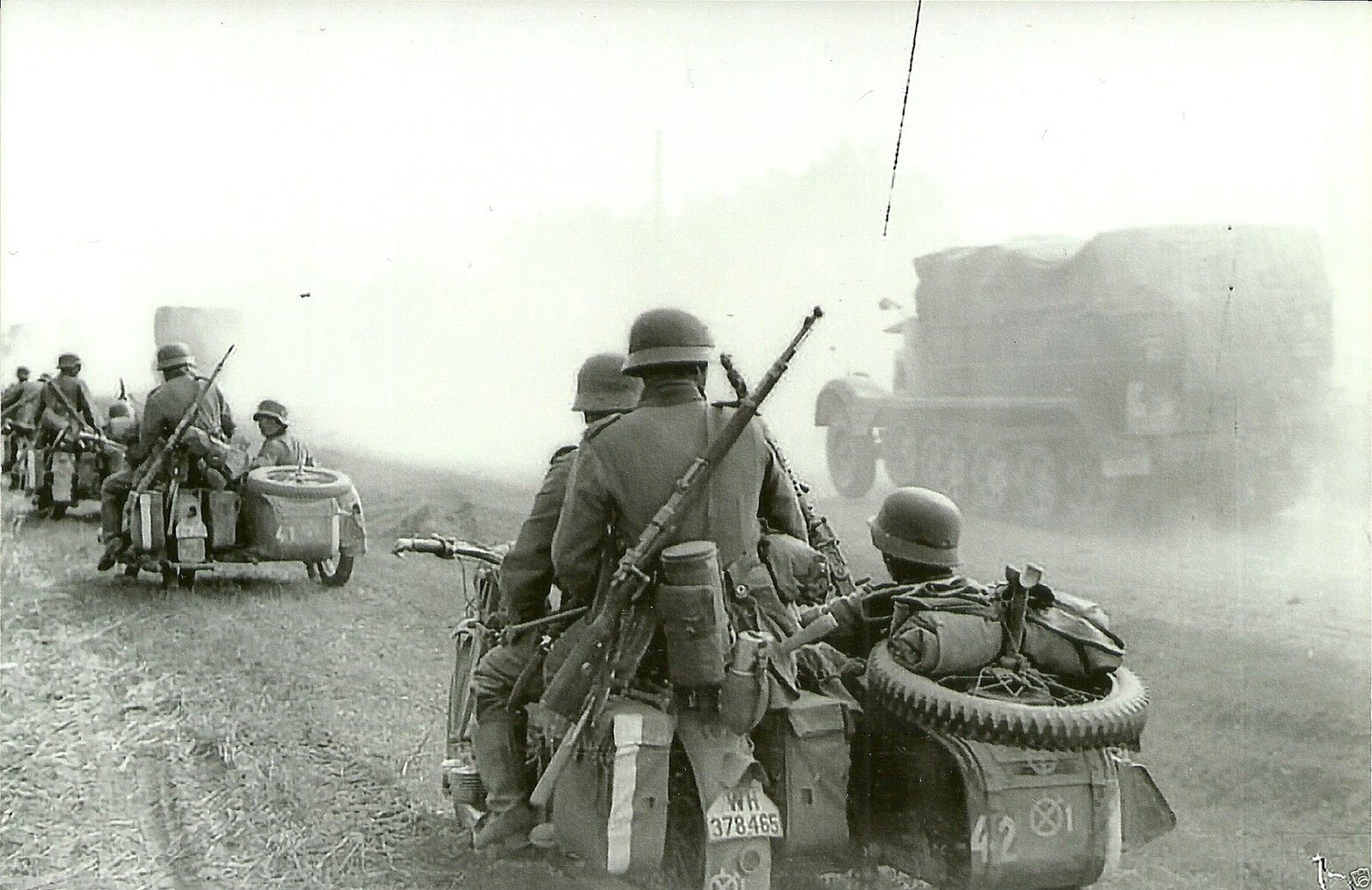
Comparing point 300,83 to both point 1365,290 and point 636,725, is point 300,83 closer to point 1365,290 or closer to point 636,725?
point 636,725

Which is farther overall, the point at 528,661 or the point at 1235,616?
the point at 1235,616

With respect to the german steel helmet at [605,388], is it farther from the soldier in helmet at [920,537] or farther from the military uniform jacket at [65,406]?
the military uniform jacket at [65,406]

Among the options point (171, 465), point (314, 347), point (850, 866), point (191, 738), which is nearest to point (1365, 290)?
point (850, 866)

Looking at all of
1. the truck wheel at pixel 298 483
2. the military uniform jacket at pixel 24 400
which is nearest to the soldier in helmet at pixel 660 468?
the truck wheel at pixel 298 483

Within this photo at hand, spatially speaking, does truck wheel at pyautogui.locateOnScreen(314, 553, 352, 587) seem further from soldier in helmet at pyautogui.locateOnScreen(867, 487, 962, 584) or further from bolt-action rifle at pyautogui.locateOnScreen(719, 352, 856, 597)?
soldier in helmet at pyautogui.locateOnScreen(867, 487, 962, 584)

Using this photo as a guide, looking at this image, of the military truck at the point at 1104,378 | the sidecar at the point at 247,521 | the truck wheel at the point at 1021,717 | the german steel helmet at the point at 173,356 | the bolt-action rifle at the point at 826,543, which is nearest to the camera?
the truck wheel at the point at 1021,717

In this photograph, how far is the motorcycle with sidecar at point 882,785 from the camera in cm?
287

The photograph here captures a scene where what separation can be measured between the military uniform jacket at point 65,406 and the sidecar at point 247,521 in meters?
3.22

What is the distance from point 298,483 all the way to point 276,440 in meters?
0.67

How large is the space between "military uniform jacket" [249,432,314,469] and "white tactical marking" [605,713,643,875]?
21.2ft

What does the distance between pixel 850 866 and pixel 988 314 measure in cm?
775

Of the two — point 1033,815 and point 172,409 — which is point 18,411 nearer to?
point 172,409

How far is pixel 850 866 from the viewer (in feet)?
11.1

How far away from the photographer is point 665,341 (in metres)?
3.36
